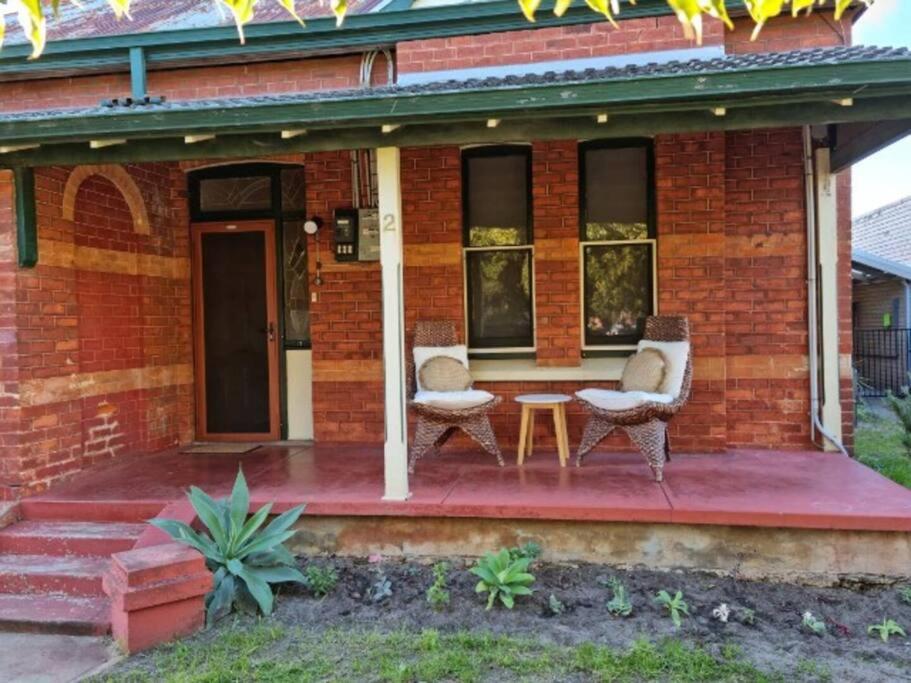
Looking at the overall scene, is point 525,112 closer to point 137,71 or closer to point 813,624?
point 813,624

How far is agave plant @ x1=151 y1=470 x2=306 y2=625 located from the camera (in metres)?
3.95

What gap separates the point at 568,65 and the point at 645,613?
4.46 meters

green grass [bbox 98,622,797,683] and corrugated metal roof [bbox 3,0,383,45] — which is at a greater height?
corrugated metal roof [bbox 3,0,383,45]

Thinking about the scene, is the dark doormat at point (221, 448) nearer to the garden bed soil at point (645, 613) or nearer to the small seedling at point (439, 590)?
the garden bed soil at point (645, 613)

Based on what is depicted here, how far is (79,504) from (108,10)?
6.26 m

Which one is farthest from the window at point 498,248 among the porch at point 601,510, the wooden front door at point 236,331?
the wooden front door at point 236,331

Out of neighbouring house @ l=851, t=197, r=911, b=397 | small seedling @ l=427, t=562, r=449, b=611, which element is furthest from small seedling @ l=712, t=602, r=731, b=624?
neighbouring house @ l=851, t=197, r=911, b=397

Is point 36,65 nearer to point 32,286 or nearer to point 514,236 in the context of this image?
point 32,286

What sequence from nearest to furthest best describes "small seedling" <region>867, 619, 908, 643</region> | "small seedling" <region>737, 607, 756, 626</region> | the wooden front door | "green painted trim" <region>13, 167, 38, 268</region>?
"small seedling" <region>867, 619, 908, 643</region> < "small seedling" <region>737, 607, 756, 626</region> < "green painted trim" <region>13, 167, 38, 268</region> < the wooden front door

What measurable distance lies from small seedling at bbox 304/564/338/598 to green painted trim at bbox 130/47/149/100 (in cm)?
494

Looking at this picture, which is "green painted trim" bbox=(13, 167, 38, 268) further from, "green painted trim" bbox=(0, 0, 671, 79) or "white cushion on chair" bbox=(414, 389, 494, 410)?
"white cushion on chair" bbox=(414, 389, 494, 410)

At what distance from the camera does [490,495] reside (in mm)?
4621

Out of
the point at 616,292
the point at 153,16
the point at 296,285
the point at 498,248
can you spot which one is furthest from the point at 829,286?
the point at 153,16

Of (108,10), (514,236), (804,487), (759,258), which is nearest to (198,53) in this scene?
(108,10)
